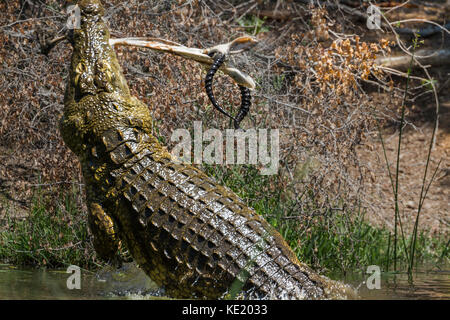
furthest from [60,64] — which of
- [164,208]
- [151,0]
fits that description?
[164,208]

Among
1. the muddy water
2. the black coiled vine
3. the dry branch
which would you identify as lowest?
the muddy water

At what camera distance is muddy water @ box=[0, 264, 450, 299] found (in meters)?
4.29

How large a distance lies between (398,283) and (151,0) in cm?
386

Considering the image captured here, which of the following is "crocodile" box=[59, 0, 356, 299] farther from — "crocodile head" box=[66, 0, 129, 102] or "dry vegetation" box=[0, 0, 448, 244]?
"dry vegetation" box=[0, 0, 448, 244]

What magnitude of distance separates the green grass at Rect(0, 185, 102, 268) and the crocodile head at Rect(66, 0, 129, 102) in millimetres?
1711

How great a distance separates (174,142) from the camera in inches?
233

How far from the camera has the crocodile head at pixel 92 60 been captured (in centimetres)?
418

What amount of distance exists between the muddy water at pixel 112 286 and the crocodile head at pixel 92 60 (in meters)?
1.25

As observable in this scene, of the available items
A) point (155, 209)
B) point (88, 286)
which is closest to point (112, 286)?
point (88, 286)

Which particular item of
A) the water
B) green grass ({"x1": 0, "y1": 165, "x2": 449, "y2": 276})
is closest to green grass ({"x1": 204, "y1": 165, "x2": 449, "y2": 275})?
green grass ({"x1": 0, "y1": 165, "x2": 449, "y2": 276})

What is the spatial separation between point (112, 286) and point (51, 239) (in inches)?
53.1

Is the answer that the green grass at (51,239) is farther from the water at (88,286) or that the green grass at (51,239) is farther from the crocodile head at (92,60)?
the crocodile head at (92,60)

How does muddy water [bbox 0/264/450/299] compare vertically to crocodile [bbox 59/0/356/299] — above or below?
below
